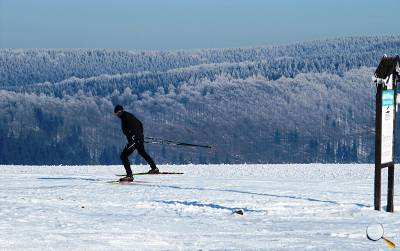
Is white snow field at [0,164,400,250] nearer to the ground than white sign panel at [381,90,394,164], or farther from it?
nearer to the ground

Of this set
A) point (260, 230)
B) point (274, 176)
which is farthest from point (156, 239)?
point (274, 176)

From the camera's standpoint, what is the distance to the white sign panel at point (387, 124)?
37.1 feet

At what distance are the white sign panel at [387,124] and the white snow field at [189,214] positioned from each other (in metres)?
0.83

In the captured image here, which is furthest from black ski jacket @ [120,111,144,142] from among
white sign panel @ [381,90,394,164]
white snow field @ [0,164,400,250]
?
white sign panel @ [381,90,394,164]

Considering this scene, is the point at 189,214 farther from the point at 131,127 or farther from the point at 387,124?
the point at 131,127

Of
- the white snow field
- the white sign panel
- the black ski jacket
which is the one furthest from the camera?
the black ski jacket

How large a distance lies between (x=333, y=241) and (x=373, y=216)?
2437mm

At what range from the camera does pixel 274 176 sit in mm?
18953

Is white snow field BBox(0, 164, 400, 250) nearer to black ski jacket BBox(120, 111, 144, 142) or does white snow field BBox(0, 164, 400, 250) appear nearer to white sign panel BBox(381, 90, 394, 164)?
white sign panel BBox(381, 90, 394, 164)

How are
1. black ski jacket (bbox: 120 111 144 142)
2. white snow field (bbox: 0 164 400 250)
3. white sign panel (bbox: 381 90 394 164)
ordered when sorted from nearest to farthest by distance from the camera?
white snow field (bbox: 0 164 400 250)
white sign panel (bbox: 381 90 394 164)
black ski jacket (bbox: 120 111 144 142)

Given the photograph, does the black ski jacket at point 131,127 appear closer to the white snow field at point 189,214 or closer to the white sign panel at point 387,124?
the white snow field at point 189,214

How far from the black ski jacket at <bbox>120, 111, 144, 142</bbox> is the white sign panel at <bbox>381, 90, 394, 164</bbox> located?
6255 millimetres

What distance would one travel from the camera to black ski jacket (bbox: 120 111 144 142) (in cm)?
1633

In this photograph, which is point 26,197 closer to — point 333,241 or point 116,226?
point 116,226
